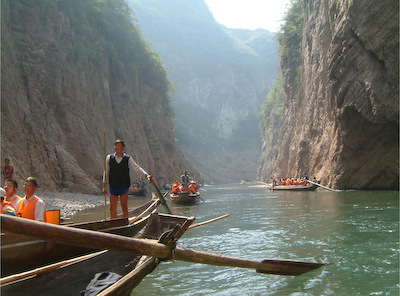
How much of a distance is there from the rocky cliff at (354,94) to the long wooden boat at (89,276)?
678 inches

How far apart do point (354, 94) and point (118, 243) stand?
2021 centimetres

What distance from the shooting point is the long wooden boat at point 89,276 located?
304cm

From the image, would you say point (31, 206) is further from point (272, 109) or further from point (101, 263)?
point (272, 109)

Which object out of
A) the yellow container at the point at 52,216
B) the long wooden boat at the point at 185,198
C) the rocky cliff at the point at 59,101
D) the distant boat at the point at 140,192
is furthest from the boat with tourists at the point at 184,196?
the yellow container at the point at 52,216

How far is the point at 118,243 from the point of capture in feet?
9.39

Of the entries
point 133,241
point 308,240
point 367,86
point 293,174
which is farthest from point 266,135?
point 133,241

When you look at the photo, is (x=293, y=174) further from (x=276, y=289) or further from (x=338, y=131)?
(x=276, y=289)

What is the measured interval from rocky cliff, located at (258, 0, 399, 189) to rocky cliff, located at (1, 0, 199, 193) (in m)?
16.0

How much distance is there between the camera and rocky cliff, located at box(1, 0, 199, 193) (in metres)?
17.7

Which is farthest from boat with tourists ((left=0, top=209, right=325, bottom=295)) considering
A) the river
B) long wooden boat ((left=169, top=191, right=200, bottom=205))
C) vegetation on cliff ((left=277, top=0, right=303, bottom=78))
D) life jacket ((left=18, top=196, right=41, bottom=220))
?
vegetation on cliff ((left=277, top=0, right=303, bottom=78))

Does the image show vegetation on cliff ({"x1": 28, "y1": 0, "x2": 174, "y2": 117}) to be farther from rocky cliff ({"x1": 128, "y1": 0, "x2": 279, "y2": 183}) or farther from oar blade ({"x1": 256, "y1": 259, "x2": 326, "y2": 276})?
rocky cliff ({"x1": 128, "y1": 0, "x2": 279, "y2": 183})

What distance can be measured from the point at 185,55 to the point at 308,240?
104088 mm

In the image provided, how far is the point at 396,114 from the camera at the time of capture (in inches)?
691

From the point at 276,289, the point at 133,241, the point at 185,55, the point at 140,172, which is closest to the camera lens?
the point at 133,241
